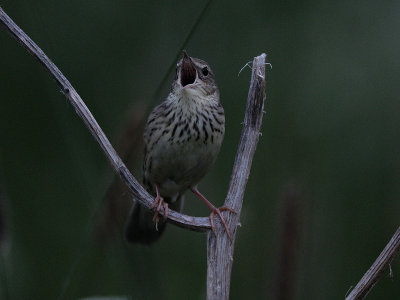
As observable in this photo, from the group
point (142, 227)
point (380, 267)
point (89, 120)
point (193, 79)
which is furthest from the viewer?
point (142, 227)

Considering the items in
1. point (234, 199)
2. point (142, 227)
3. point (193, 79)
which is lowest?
point (142, 227)

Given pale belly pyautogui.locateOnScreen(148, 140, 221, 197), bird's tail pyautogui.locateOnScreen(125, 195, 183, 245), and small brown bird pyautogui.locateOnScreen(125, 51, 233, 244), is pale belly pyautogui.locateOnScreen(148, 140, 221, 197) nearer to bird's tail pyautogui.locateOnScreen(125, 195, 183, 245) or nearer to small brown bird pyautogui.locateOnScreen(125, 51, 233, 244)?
small brown bird pyautogui.locateOnScreen(125, 51, 233, 244)

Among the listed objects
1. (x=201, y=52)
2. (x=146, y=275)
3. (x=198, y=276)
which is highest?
(x=201, y=52)

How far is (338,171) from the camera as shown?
5.66 m

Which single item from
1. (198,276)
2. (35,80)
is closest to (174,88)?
(198,276)

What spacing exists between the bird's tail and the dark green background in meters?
0.27

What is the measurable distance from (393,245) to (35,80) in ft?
14.1

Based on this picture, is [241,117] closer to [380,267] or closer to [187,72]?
[187,72]

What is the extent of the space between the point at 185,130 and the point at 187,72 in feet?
1.32

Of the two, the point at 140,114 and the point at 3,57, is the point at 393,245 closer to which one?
the point at 140,114

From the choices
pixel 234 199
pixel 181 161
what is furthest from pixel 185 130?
pixel 234 199

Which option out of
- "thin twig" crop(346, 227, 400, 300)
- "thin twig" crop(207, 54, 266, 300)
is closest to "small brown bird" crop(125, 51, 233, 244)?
"thin twig" crop(207, 54, 266, 300)

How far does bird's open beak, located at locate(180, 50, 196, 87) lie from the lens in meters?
4.18

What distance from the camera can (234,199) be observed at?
9.33 feet
